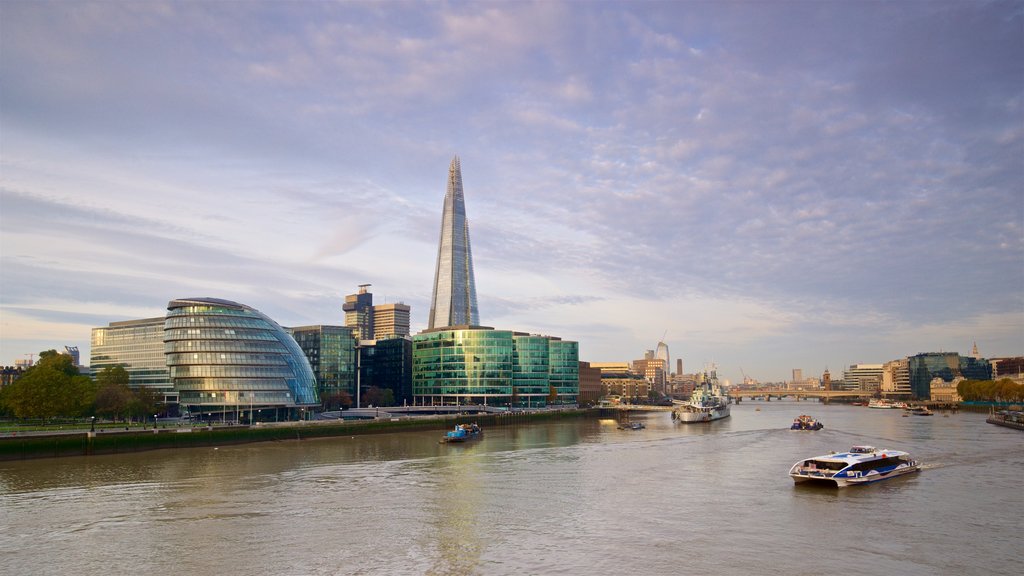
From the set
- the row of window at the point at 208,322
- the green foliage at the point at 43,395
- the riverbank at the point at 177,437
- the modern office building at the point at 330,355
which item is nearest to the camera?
the riverbank at the point at 177,437

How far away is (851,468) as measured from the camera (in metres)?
51.3

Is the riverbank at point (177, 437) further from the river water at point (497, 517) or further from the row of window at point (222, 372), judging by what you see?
the row of window at point (222, 372)

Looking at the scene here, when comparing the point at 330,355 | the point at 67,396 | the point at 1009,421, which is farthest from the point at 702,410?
the point at 67,396

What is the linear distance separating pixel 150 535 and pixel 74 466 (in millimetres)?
32067

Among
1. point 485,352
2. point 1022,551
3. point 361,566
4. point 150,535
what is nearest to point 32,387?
point 150,535

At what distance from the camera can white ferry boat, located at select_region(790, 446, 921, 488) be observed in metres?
50.2

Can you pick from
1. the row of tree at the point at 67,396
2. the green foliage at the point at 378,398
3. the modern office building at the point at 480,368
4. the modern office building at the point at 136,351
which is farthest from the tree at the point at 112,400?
the modern office building at the point at 480,368

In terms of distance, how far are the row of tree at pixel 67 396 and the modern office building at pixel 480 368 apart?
259 feet

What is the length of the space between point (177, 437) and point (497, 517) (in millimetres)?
52607

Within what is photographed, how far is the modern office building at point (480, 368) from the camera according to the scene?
175625 mm

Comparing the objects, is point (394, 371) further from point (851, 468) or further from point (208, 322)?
point (851, 468)

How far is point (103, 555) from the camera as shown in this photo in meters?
31.3

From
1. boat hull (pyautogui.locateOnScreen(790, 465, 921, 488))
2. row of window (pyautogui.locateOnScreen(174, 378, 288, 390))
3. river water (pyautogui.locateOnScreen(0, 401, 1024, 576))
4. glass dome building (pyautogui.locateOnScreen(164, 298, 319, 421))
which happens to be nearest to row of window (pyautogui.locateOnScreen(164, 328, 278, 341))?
glass dome building (pyautogui.locateOnScreen(164, 298, 319, 421))

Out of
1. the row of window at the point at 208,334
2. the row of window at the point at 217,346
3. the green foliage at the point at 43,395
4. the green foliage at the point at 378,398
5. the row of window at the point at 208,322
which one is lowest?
the green foliage at the point at 378,398
